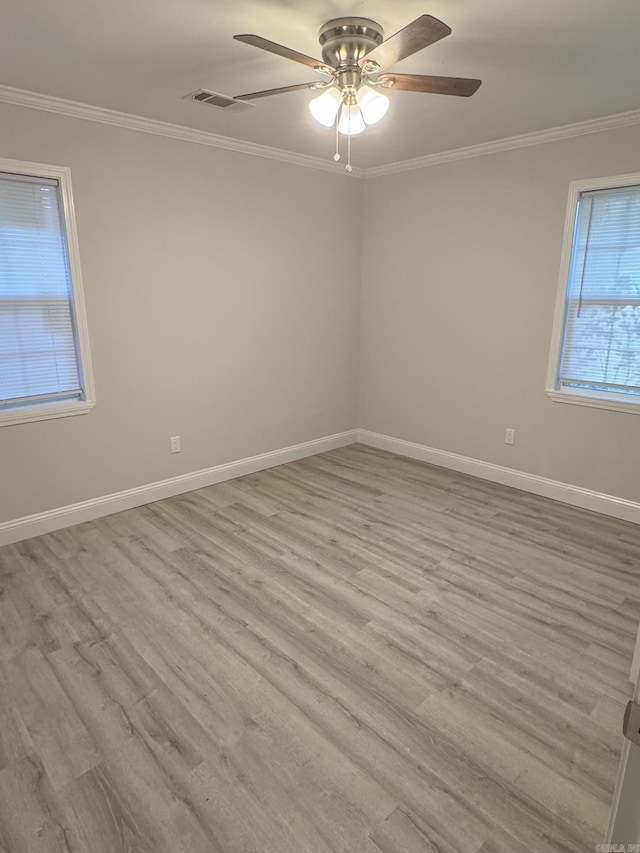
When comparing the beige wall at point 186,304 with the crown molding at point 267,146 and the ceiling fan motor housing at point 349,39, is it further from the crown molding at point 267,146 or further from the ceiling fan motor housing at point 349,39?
the ceiling fan motor housing at point 349,39

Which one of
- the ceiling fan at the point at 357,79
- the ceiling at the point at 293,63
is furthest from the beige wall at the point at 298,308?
the ceiling fan at the point at 357,79

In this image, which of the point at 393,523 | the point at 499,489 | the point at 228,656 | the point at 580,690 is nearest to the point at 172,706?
the point at 228,656

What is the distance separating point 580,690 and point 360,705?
0.89 meters

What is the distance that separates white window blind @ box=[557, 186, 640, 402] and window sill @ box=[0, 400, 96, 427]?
3359mm

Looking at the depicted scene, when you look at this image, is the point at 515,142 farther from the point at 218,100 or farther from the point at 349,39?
the point at 218,100

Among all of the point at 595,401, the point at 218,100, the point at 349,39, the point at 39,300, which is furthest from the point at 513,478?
the point at 39,300

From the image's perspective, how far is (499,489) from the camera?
398cm

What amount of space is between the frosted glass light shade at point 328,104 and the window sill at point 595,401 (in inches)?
97.6

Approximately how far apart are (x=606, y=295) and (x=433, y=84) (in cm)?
206

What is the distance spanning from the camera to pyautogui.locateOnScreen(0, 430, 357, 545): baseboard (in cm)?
316

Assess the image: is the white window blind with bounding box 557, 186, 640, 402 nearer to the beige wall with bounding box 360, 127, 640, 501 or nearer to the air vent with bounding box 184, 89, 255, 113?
the beige wall with bounding box 360, 127, 640, 501

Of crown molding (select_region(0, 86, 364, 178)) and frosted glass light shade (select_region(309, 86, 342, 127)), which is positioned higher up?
crown molding (select_region(0, 86, 364, 178))

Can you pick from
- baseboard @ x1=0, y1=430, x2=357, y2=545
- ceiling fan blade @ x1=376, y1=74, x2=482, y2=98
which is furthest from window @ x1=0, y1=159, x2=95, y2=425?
ceiling fan blade @ x1=376, y1=74, x2=482, y2=98

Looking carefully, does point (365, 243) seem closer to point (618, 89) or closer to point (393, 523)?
point (618, 89)
